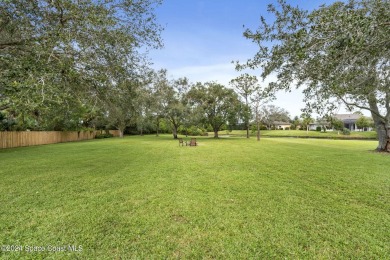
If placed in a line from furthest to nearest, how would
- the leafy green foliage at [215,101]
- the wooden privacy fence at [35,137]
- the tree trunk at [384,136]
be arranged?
the leafy green foliage at [215,101]
the wooden privacy fence at [35,137]
the tree trunk at [384,136]

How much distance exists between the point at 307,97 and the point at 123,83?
5.68m

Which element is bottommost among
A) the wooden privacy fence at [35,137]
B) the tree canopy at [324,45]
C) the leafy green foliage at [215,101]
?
the wooden privacy fence at [35,137]

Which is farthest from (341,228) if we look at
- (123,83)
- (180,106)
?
(180,106)

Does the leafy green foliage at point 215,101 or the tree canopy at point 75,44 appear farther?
the leafy green foliage at point 215,101

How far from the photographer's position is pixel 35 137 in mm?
19141

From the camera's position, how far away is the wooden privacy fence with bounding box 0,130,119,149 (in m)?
15.9

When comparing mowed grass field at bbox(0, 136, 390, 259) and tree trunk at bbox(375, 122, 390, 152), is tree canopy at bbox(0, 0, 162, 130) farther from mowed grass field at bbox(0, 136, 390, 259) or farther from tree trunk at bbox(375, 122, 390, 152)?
tree trunk at bbox(375, 122, 390, 152)

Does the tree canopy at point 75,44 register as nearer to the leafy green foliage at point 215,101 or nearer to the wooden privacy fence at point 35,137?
the wooden privacy fence at point 35,137

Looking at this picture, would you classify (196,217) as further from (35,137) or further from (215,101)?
(215,101)

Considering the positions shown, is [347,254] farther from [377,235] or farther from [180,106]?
[180,106]

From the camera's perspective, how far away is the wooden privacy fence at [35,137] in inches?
627

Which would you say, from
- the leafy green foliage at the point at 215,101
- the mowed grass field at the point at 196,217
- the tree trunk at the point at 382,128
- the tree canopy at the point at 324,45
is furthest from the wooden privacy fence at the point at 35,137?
the tree trunk at the point at 382,128

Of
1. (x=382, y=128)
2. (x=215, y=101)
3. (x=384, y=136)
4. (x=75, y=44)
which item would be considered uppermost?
(x=215, y=101)

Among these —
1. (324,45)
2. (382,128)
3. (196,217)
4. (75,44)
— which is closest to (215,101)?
(382,128)
